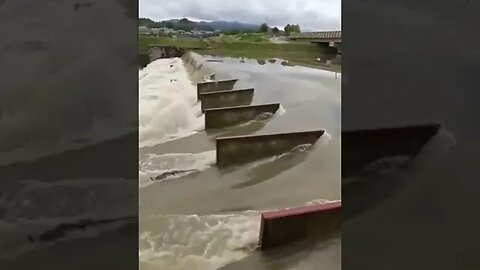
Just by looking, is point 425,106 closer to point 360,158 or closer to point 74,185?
point 360,158

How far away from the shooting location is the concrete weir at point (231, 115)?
5.93 metres

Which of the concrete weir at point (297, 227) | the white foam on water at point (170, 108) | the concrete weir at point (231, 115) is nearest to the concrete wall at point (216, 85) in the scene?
the white foam on water at point (170, 108)

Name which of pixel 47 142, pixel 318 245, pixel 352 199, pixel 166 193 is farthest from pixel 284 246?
pixel 47 142

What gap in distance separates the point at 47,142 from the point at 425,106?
709 millimetres

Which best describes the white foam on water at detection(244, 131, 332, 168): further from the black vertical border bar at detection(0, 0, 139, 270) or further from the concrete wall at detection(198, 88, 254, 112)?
the black vertical border bar at detection(0, 0, 139, 270)

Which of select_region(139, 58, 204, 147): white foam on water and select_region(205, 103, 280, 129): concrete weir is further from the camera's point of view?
select_region(205, 103, 280, 129): concrete weir

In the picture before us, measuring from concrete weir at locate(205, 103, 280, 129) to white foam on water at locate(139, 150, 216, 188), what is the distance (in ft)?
2.35

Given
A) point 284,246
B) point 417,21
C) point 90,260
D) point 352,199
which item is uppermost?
point 417,21

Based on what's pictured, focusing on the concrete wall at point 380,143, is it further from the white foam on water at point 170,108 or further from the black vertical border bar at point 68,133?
the white foam on water at point 170,108

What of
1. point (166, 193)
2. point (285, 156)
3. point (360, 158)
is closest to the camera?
point (360, 158)

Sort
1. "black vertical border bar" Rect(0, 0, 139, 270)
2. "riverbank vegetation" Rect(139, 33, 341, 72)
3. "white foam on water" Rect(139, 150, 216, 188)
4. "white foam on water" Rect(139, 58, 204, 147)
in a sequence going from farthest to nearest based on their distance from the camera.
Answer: "white foam on water" Rect(139, 58, 204, 147) < "white foam on water" Rect(139, 150, 216, 188) < "riverbank vegetation" Rect(139, 33, 341, 72) < "black vertical border bar" Rect(0, 0, 139, 270)

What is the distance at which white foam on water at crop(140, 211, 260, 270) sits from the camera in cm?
281

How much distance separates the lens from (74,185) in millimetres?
1022

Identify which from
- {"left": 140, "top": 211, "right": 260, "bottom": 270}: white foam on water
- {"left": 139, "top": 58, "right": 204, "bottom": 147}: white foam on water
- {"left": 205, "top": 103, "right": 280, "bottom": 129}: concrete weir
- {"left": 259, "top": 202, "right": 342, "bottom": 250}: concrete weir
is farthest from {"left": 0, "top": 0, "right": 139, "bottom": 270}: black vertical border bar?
{"left": 205, "top": 103, "right": 280, "bottom": 129}: concrete weir
